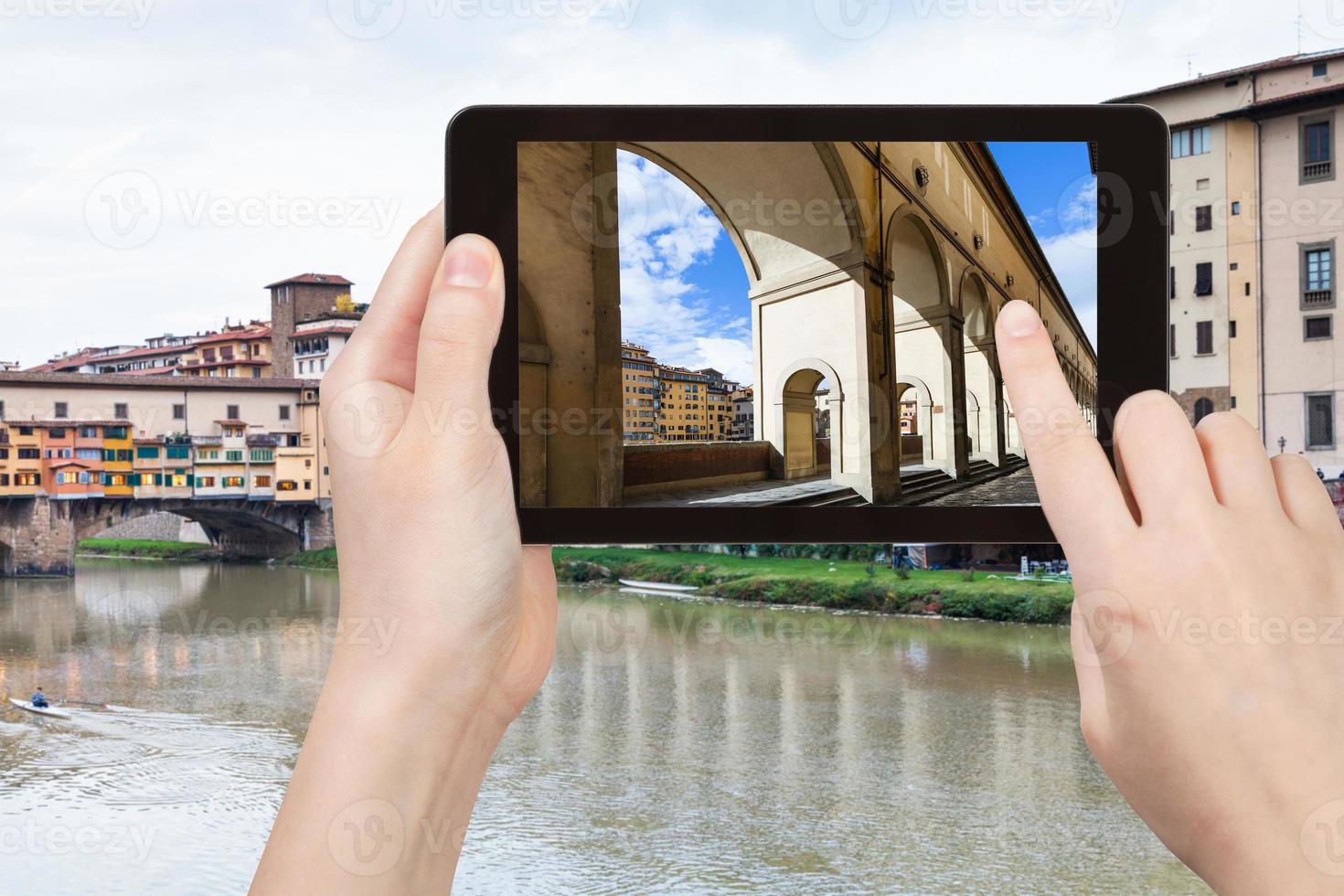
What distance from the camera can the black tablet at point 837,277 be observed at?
60cm

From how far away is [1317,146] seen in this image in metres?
12.1

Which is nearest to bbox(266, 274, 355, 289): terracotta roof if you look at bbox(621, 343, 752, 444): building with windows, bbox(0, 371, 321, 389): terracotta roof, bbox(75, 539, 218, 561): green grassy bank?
bbox(0, 371, 321, 389): terracotta roof

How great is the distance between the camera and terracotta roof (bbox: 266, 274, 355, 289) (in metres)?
18.0

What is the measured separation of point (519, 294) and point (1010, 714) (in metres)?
14.4

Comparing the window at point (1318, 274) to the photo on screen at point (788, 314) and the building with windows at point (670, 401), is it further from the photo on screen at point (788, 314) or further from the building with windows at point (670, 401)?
the building with windows at point (670, 401)

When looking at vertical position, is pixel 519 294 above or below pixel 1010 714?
above

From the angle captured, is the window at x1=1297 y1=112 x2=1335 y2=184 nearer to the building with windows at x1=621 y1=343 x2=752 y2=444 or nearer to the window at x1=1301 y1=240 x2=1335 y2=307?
the window at x1=1301 y1=240 x2=1335 y2=307

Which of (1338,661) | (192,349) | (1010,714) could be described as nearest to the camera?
(1338,661)

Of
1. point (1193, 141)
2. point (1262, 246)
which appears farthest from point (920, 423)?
point (1193, 141)

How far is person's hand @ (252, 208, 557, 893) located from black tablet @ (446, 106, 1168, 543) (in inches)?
1.8

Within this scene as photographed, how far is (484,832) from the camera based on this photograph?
1209 centimetres

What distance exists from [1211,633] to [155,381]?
59.6ft

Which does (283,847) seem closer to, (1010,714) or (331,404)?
(331,404)

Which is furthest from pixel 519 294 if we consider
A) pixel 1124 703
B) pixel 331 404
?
pixel 1124 703
